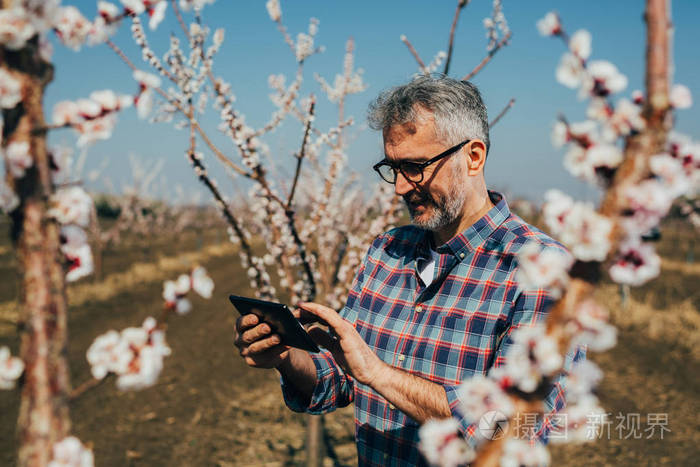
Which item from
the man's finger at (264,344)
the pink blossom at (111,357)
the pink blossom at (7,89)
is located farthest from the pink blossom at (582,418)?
the man's finger at (264,344)

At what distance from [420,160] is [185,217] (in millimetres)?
29054

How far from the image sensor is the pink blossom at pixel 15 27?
0.67 m

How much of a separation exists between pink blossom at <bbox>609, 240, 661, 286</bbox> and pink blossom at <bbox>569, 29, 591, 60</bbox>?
0.26 m

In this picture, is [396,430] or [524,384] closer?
[524,384]

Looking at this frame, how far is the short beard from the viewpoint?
7.04ft

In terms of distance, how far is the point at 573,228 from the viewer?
60cm

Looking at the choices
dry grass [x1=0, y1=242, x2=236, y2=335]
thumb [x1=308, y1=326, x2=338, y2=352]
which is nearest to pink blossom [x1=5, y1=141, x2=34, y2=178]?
thumb [x1=308, y1=326, x2=338, y2=352]

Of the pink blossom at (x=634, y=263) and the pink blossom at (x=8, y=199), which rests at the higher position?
the pink blossom at (x=8, y=199)

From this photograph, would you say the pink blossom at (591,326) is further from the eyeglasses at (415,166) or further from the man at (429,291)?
the eyeglasses at (415,166)

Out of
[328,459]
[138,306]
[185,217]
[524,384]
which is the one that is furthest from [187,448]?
[185,217]

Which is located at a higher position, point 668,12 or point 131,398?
point 668,12

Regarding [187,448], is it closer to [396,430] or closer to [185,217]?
[396,430]

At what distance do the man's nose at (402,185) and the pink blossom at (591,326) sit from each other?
1.62m

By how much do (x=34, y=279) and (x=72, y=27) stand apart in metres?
0.47
